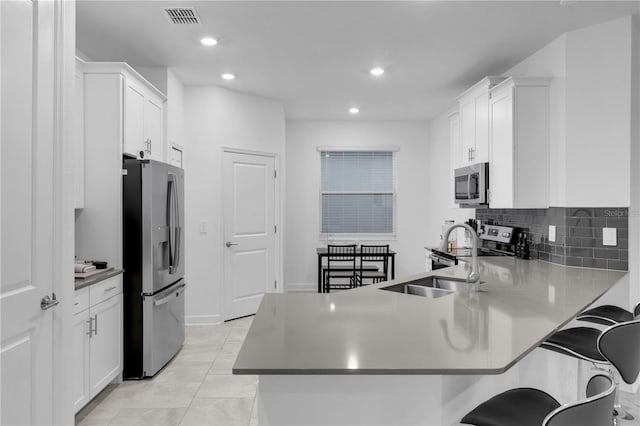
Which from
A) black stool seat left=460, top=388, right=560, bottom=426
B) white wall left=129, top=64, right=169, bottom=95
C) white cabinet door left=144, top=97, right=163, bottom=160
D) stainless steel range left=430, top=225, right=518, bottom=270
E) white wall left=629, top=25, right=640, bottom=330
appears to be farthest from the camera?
white wall left=129, top=64, right=169, bottom=95

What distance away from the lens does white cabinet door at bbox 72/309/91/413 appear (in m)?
2.49

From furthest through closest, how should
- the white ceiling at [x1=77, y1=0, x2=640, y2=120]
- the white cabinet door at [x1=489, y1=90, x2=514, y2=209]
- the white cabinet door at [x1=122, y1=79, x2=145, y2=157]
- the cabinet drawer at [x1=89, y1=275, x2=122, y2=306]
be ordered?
the white cabinet door at [x1=489, y1=90, x2=514, y2=209] < the white cabinet door at [x1=122, y1=79, x2=145, y2=157] < the white ceiling at [x1=77, y1=0, x2=640, y2=120] < the cabinet drawer at [x1=89, y1=275, x2=122, y2=306]

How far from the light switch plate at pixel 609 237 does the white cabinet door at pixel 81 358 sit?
3.65 meters

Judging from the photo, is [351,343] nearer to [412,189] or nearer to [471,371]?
[471,371]

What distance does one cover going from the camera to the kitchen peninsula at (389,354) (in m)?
1.24

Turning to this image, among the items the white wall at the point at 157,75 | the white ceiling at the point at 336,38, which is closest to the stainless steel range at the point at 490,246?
the white ceiling at the point at 336,38

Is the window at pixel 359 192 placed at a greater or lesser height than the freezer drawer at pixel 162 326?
greater

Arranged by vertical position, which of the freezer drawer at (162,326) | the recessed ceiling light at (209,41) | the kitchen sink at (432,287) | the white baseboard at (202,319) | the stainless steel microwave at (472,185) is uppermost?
the recessed ceiling light at (209,41)

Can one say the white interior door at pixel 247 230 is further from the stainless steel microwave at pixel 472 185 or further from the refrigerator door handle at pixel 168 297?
the stainless steel microwave at pixel 472 185

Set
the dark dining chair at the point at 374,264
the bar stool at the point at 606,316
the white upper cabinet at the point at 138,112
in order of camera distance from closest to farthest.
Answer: the bar stool at the point at 606,316, the white upper cabinet at the point at 138,112, the dark dining chair at the point at 374,264

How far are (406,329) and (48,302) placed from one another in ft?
4.96

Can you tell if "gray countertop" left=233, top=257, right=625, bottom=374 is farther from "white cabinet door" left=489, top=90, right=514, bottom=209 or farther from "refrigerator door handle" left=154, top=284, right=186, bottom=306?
"refrigerator door handle" left=154, top=284, right=186, bottom=306

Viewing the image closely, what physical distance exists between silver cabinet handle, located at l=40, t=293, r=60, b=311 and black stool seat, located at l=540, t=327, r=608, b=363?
87.3 inches

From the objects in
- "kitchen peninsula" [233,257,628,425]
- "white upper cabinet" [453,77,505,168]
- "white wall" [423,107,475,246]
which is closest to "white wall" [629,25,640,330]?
"white upper cabinet" [453,77,505,168]
